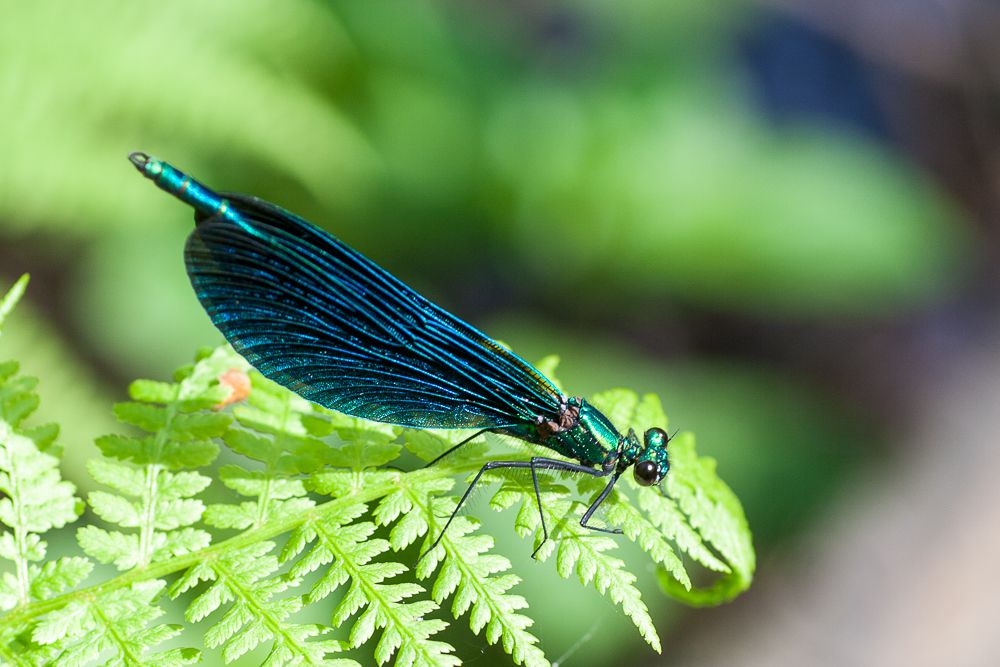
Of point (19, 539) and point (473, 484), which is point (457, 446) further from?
point (19, 539)

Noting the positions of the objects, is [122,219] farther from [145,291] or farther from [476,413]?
[476,413]

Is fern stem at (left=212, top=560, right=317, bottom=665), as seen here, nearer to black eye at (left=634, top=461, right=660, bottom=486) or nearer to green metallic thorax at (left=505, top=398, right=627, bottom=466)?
green metallic thorax at (left=505, top=398, right=627, bottom=466)

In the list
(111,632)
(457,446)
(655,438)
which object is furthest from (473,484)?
(111,632)

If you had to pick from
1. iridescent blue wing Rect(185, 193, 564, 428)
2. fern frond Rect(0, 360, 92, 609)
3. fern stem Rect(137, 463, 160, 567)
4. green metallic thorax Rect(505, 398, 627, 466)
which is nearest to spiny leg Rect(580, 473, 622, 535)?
green metallic thorax Rect(505, 398, 627, 466)

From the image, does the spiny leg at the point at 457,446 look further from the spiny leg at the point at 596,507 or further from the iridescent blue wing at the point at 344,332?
the spiny leg at the point at 596,507

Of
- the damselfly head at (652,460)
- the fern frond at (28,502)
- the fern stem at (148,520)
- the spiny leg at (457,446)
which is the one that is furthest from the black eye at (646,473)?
the fern frond at (28,502)
